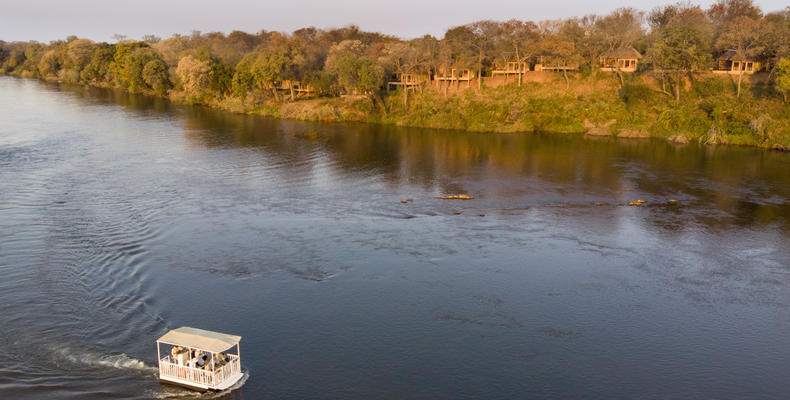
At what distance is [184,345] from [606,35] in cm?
8576

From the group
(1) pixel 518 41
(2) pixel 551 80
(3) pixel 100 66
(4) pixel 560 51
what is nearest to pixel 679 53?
(4) pixel 560 51

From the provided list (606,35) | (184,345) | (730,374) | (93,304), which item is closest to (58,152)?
(93,304)

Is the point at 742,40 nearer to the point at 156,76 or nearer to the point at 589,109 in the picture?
the point at 589,109

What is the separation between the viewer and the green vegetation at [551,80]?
270ft

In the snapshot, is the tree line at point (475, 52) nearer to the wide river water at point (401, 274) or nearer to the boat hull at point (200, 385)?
the wide river water at point (401, 274)

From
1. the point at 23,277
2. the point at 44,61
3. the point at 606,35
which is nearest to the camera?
the point at 23,277

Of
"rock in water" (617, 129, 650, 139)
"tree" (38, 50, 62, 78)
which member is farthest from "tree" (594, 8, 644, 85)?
"tree" (38, 50, 62, 78)

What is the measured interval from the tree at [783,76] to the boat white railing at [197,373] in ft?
256

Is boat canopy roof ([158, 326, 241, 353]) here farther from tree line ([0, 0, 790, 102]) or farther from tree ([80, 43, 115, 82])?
tree ([80, 43, 115, 82])

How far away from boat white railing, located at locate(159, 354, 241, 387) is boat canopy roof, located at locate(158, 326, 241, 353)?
25.5 inches

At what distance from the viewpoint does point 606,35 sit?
9294 centimetres

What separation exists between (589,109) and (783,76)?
2434 cm

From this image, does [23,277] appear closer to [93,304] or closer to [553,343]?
[93,304]

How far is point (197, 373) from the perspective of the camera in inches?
971
